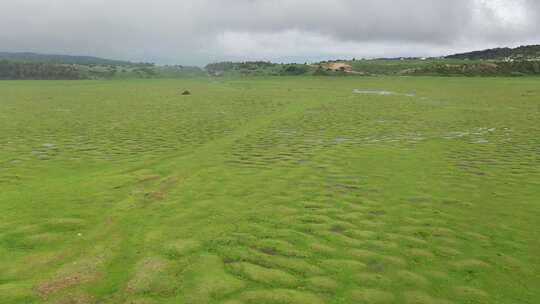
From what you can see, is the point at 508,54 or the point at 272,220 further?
the point at 508,54

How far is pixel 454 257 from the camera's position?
26.2 feet

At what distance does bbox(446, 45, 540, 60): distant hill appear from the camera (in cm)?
12862

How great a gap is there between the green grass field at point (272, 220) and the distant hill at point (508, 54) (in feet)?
421

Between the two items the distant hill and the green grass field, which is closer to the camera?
the green grass field

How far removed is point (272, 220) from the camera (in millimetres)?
9805

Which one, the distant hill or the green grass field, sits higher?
the distant hill

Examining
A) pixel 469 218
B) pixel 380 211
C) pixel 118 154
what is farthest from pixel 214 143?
pixel 469 218

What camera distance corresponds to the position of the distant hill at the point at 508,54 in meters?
129

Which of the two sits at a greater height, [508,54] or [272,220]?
[508,54]

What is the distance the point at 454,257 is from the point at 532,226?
114 inches

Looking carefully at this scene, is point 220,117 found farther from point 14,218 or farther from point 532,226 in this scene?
point 532,226

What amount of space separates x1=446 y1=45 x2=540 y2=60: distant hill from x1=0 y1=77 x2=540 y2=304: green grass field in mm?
128259

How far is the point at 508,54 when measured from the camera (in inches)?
5512

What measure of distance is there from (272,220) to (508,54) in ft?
513
